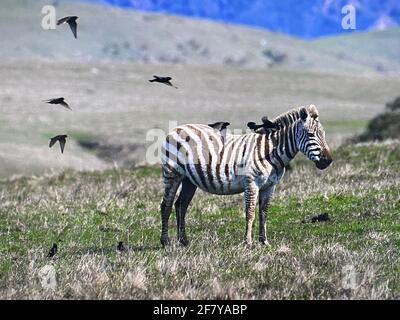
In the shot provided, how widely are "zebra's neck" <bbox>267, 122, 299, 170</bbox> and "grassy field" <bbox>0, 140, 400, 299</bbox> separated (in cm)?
130

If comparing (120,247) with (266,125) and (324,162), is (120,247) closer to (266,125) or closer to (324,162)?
(266,125)

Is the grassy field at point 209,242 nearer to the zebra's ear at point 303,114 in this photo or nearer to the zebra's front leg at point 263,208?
the zebra's front leg at point 263,208

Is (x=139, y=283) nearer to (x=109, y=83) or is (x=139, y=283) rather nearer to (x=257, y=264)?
(x=257, y=264)

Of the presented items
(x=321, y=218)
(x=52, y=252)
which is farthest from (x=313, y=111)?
(x=52, y=252)

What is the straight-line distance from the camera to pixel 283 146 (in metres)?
14.7

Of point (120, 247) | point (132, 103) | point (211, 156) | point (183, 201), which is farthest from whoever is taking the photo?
point (132, 103)

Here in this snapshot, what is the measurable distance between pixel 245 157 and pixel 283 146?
0.66 meters

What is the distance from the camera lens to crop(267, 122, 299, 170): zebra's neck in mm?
14656

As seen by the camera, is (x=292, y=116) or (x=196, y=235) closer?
(x=292, y=116)

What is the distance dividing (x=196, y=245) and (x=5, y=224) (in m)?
5.49

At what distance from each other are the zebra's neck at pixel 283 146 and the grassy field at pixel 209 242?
1296mm

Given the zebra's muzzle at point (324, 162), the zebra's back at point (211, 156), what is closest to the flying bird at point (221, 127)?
the zebra's back at point (211, 156)

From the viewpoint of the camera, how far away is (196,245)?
14312 mm

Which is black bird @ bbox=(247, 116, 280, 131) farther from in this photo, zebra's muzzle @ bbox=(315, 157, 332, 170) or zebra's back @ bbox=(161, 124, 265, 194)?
zebra's muzzle @ bbox=(315, 157, 332, 170)
